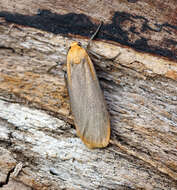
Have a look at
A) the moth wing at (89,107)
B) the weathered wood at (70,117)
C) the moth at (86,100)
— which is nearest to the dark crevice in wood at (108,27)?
the weathered wood at (70,117)

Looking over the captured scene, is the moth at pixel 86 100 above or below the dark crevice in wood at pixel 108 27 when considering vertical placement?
below

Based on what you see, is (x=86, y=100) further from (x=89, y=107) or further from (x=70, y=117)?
(x=70, y=117)

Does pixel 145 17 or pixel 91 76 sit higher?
pixel 145 17

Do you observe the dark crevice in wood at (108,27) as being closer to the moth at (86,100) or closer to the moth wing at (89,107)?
the moth at (86,100)

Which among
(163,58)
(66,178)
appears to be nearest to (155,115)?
(163,58)

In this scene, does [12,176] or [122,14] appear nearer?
[12,176]

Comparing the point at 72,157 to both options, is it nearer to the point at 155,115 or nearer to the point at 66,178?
the point at 66,178

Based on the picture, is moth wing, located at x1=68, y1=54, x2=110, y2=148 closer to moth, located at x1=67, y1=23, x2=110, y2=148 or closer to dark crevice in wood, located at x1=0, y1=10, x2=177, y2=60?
moth, located at x1=67, y1=23, x2=110, y2=148
